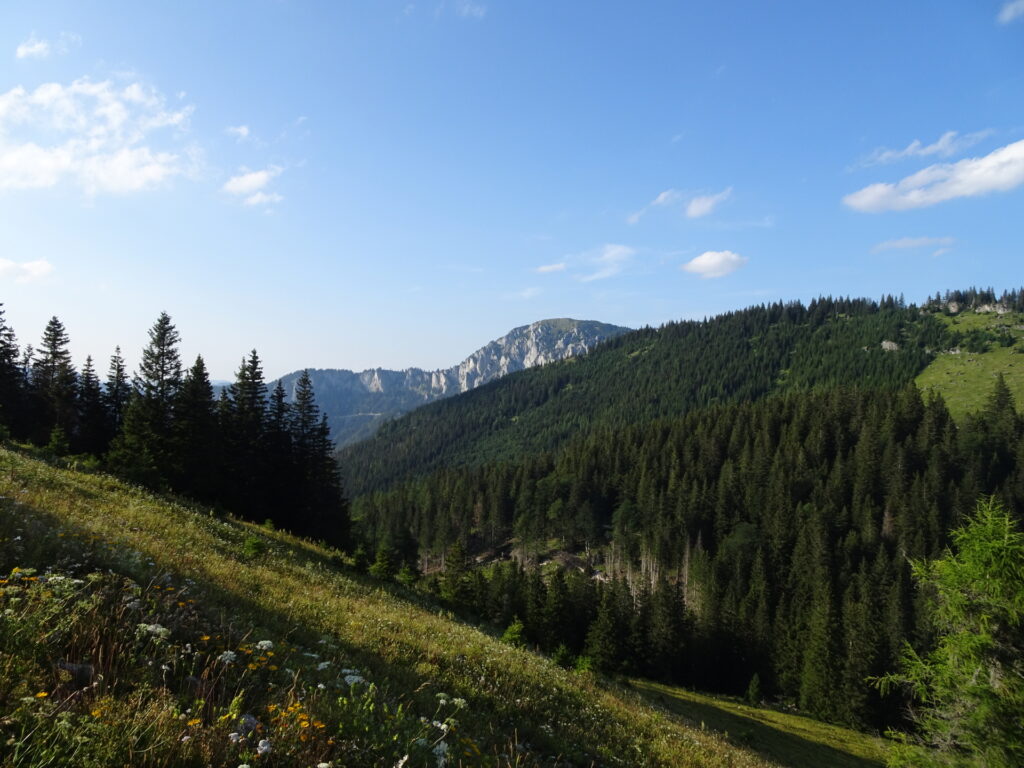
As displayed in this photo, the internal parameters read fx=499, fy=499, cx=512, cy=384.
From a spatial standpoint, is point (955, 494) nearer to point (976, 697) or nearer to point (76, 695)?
point (976, 697)

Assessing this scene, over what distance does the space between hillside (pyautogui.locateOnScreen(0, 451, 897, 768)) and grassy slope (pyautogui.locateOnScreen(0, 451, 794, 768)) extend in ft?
0.15

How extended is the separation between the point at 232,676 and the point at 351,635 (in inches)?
180

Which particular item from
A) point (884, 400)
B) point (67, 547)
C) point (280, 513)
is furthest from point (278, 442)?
point (884, 400)

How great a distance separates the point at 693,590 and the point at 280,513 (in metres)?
91.7

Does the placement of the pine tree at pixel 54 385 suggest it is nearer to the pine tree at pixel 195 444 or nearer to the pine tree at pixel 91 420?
the pine tree at pixel 91 420

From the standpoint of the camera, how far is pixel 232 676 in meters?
5.43

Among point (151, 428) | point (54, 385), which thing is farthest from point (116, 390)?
point (151, 428)

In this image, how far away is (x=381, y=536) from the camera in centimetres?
13000

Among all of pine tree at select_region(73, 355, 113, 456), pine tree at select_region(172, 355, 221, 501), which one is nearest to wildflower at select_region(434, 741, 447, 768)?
pine tree at select_region(172, 355, 221, 501)

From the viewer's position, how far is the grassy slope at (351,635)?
7109 mm

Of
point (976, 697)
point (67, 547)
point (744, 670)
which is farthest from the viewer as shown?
point (744, 670)

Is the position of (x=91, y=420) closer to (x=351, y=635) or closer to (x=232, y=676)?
(x=351, y=635)

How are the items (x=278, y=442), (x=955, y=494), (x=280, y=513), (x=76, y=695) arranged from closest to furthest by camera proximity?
(x=76, y=695)
(x=280, y=513)
(x=278, y=442)
(x=955, y=494)

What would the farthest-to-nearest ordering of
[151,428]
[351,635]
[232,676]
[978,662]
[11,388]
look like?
1. [11,388]
2. [151,428]
3. [978,662]
4. [351,635]
5. [232,676]
